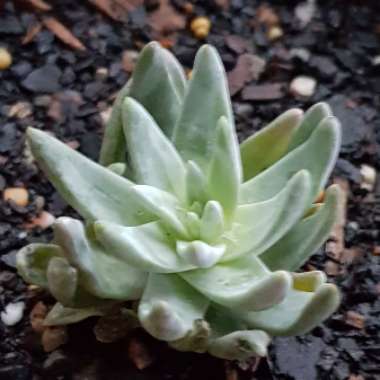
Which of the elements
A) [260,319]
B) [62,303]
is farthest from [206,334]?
[62,303]

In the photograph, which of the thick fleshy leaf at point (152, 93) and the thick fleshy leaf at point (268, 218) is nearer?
the thick fleshy leaf at point (268, 218)

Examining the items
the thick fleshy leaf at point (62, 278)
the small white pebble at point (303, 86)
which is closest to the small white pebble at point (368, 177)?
the small white pebble at point (303, 86)

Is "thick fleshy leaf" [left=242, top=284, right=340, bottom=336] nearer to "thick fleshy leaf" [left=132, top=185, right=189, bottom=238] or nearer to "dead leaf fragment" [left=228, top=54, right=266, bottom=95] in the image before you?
"thick fleshy leaf" [left=132, top=185, right=189, bottom=238]

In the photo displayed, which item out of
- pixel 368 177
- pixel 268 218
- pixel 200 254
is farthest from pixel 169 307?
pixel 368 177

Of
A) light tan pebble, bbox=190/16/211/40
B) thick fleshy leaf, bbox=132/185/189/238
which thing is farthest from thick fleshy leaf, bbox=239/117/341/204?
light tan pebble, bbox=190/16/211/40

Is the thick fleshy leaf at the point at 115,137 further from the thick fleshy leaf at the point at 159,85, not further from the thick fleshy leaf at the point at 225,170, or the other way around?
the thick fleshy leaf at the point at 225,170

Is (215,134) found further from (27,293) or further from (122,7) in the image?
Result: (122,7)
